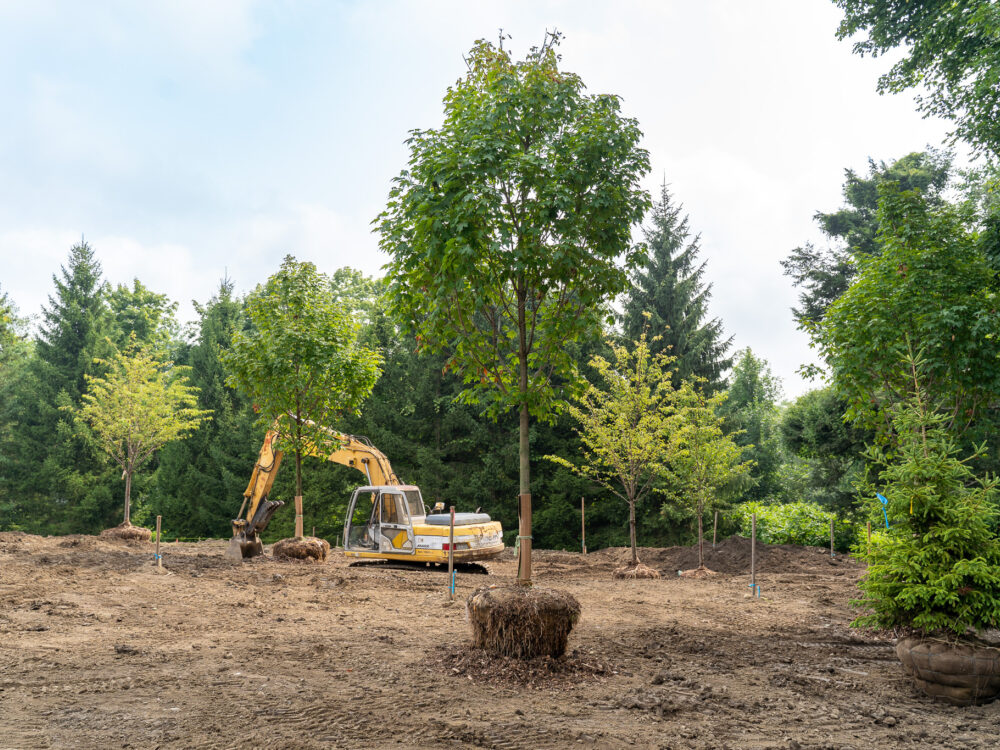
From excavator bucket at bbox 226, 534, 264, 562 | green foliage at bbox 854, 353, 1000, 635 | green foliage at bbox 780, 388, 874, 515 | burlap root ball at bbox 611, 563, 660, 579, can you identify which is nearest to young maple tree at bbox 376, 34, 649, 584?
green foliage at bbox 854, 353, 1000, 635

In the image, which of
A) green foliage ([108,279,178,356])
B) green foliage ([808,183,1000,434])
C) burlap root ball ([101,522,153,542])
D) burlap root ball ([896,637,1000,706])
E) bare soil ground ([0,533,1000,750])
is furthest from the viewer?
green foliage ([108,279,178,356])

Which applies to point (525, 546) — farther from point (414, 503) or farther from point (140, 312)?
point (140, 312)

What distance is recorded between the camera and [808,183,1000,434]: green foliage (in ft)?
30.4

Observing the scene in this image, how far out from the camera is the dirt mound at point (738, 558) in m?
15.8

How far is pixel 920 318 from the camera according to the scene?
9.30 meters

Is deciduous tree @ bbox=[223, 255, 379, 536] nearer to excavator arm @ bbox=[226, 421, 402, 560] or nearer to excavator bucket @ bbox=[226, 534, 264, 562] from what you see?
excavator arm @ bbox=[226, 421, 402, 560]

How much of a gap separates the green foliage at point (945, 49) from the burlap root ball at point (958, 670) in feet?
34.4

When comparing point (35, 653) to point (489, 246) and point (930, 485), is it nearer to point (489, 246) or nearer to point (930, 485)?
point (489, 246)

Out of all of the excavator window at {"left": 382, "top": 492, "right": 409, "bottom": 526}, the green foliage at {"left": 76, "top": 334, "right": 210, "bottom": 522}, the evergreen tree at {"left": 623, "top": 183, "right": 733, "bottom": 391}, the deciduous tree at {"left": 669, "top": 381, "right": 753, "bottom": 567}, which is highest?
the evergreen tree at {"left": 623, "top": 183, "right": 733, "bottom": 391}

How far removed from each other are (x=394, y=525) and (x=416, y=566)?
48.7 inches

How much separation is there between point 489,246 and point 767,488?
28.6m

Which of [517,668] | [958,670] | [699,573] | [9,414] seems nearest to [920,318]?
[958,670]

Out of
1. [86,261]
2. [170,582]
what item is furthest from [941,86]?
[86,261]

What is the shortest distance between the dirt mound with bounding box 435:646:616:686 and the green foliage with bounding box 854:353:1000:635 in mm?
2551
